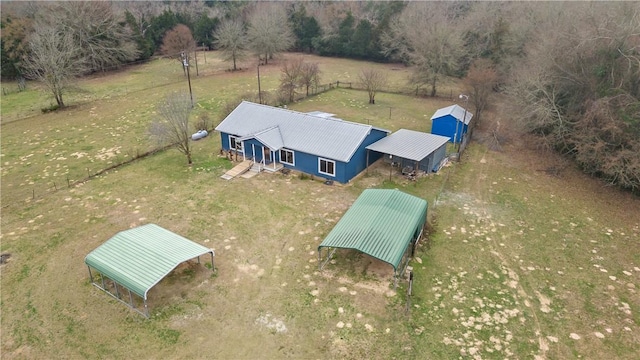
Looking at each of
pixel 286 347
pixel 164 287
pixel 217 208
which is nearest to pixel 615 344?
pixel 286 347

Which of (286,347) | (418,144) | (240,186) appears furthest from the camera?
(418,144)

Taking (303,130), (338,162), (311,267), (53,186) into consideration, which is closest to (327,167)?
(338,162)

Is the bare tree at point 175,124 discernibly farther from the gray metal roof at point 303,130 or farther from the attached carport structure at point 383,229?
Result: the attached carport structure at point 383,229

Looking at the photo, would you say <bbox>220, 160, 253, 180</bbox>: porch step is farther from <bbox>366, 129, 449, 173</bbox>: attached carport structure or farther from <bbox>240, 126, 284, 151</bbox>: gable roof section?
<bbox>366, 129, 449, 173</bbox>: attached carport structure

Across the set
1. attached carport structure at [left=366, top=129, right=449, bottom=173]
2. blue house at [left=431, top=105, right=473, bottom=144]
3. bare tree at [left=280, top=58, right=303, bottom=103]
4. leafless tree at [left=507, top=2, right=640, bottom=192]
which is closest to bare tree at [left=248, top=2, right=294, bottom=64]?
bare tree at [left=280, top=58, right=303, bottom=103]

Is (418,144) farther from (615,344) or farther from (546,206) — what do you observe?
(615,344)

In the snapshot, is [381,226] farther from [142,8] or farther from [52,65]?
[142,8]

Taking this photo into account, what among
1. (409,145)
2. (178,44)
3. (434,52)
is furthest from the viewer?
(178,44)
